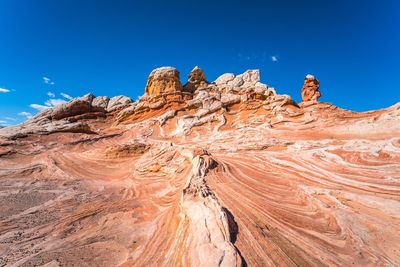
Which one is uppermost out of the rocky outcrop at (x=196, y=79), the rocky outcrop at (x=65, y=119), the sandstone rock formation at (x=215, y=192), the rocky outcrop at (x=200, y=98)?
the rocky outcrop at (x=196, y=79)

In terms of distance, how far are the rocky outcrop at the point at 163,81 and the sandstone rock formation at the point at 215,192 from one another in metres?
7.17

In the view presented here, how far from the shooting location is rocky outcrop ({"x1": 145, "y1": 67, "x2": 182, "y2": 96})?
26156 millimetres

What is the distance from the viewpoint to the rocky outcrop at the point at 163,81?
85.8 feet

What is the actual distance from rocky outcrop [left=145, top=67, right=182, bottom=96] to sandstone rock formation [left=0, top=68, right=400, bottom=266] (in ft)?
23.5

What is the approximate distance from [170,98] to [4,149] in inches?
581

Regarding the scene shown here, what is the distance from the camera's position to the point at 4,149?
15094 mm

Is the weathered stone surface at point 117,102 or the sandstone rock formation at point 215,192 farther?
the weathered stone surface at point 117,102

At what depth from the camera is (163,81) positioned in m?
26.4

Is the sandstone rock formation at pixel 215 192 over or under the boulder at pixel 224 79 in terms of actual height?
under

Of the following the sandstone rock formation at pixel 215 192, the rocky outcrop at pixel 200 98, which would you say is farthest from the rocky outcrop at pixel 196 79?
the sandstone rock formation at pixel 215 192

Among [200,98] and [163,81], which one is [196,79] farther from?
[200,98]

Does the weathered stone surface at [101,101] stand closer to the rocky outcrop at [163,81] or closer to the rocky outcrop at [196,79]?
the rocky outcrop at [163,81]

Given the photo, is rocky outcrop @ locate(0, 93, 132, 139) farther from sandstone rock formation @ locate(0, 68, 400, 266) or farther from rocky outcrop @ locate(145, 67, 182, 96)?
rocky outcrop @ locate(145, 67, 182, 96)

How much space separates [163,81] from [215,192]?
2151 cm
